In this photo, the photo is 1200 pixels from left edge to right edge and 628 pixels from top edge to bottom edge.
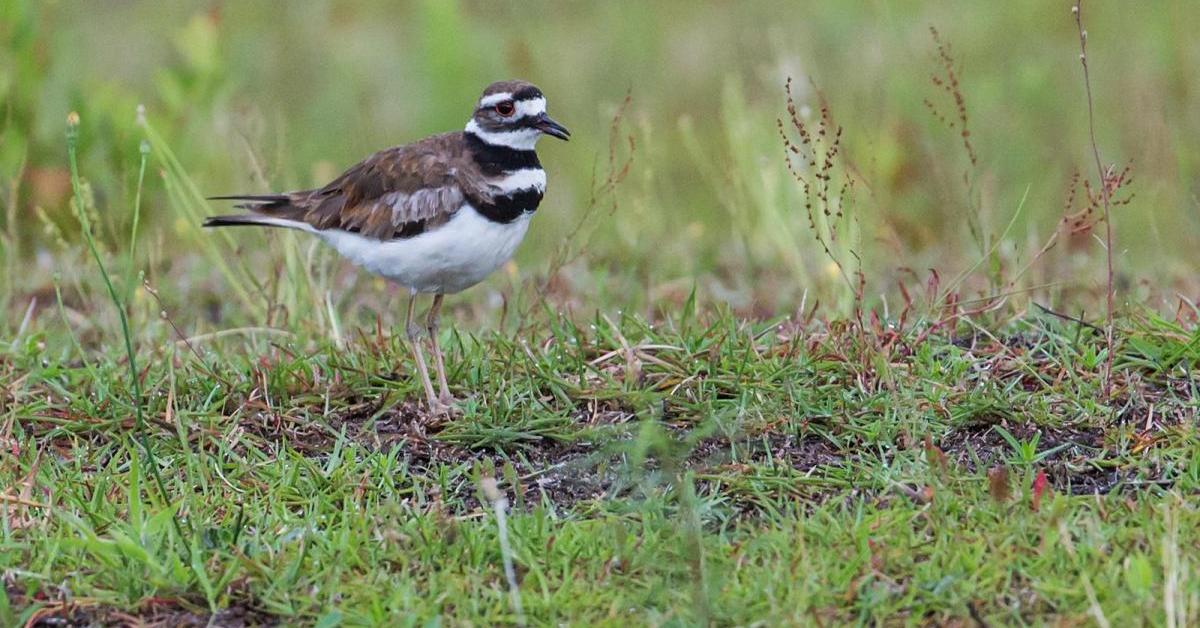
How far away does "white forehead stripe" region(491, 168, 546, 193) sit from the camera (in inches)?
210

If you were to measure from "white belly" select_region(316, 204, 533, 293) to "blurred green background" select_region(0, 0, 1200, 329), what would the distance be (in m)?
1.03

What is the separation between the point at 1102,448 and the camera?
4672 millimetres

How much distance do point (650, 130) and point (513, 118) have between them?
5.39 feet

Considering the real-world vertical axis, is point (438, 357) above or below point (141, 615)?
above

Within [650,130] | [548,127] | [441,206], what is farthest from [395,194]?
[650,130]

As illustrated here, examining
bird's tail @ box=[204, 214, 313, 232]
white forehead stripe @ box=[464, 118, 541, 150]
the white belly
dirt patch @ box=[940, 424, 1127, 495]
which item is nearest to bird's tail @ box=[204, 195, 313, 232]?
bird's tail @ box=[204, 214, 313, 232]

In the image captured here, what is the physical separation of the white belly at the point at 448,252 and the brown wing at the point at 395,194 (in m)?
0.05

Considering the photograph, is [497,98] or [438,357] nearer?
[438,357]

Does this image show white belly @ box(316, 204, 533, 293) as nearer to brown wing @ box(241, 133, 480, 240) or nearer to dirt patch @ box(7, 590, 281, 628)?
brown wing @ box(241, 133, 480, 240)

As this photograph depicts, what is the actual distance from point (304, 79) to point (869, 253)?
5.14 metres

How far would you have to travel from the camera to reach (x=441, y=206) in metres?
5.31

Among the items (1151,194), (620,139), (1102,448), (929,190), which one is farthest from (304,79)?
(1102,448)

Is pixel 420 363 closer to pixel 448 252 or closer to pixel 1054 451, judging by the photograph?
pixel 448 252

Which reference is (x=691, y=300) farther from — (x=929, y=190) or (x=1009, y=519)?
(x=929, y=190)
